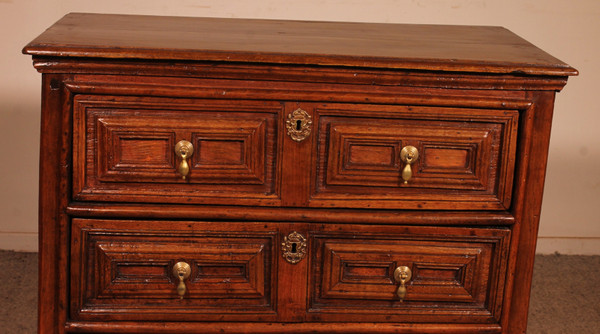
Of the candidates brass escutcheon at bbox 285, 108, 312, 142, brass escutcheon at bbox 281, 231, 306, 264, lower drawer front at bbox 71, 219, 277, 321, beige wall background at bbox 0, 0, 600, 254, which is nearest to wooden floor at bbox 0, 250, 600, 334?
beige wall background at bbox 0, 0, 600, 254

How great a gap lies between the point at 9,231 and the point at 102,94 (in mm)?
1308

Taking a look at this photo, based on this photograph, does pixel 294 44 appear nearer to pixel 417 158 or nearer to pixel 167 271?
pixel 417 158

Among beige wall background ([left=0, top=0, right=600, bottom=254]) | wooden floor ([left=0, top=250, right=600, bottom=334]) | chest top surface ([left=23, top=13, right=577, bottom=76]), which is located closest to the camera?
chest top surface ([left=23, top=13, right=577, bottom=76])

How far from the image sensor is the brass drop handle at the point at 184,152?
1669mm

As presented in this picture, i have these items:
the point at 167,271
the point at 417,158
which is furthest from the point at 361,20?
the point at 167,271

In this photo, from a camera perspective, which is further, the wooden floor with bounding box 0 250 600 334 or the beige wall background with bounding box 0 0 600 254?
the beige wall background with bounding box 0 0 600 254

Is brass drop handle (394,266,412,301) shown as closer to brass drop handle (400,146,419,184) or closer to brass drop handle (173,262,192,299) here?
brass drop handle (400,146,419,184)

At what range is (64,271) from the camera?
173 cm

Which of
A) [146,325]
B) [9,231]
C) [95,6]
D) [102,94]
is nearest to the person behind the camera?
[102,94]

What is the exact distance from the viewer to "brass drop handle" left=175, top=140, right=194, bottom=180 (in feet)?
5.48

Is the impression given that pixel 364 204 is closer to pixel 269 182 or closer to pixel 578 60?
pixel 269 182

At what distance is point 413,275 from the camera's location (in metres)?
1.78

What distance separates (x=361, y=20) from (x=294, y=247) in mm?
1071

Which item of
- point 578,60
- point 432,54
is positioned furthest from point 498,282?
point 578,60
